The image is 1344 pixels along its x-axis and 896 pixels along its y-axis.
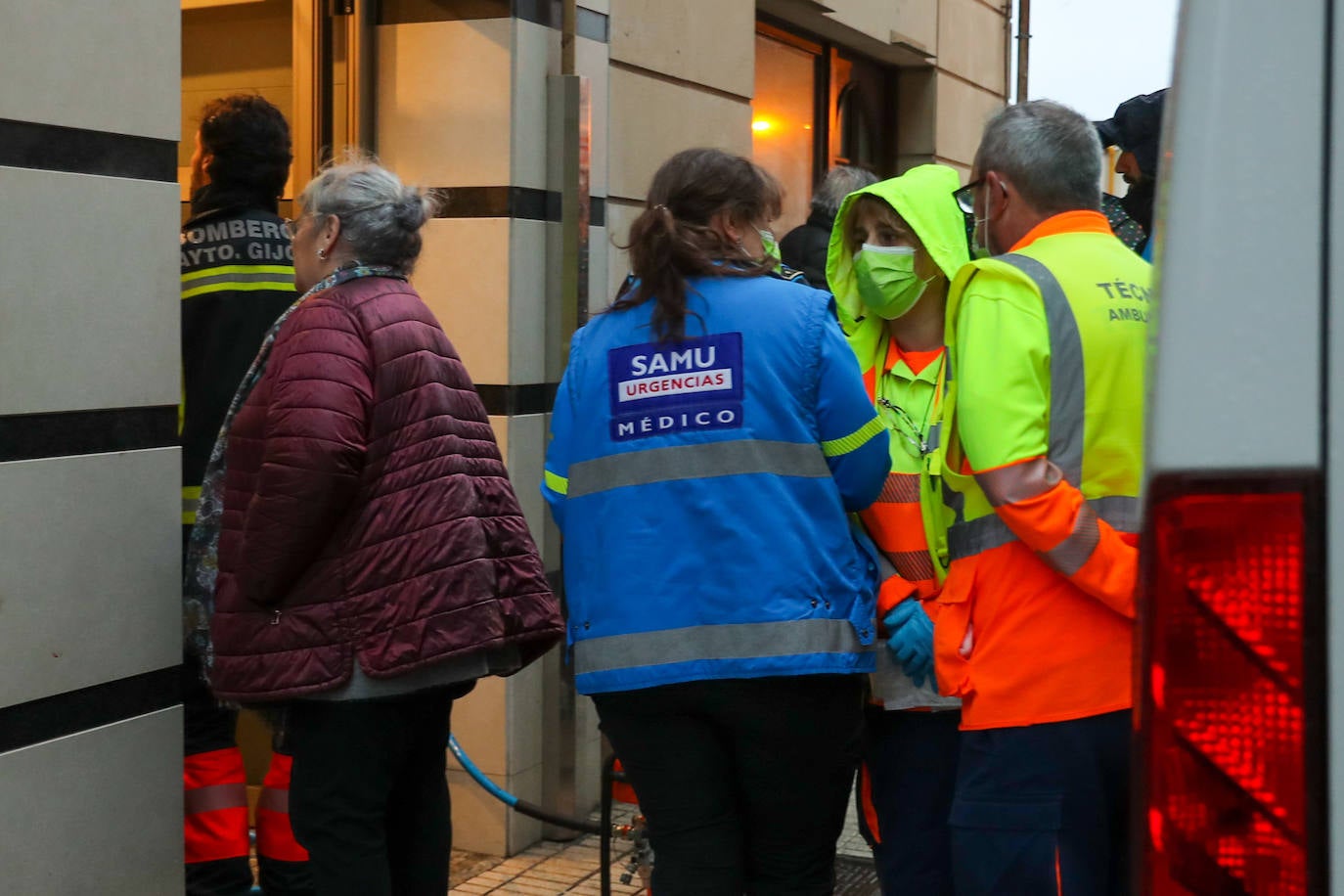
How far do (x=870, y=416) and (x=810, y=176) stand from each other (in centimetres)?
624

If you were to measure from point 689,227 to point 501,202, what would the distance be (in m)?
2.17

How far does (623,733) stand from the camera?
315cm

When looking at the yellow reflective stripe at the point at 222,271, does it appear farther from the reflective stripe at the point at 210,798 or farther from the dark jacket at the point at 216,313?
the reflective stripe at the point at 210,798

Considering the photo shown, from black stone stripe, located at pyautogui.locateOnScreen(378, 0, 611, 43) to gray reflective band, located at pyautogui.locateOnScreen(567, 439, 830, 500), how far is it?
2555mm

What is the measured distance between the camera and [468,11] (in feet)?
17.2

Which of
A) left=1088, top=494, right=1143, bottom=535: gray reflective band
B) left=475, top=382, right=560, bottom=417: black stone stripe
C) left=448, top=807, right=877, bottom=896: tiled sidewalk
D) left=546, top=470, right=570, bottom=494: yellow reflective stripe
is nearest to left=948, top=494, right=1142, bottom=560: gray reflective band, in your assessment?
left=1088, top=494, right=1143, bottom=535: gray reflective band

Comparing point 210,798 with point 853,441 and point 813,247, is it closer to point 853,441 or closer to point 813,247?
point 853,441

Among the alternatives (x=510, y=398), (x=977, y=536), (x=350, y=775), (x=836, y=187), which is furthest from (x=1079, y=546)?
(x=836, y=187)

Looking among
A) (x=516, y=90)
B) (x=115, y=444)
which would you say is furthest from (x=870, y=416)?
(x=516, y=90)

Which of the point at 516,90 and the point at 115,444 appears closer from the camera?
the point at 115,444

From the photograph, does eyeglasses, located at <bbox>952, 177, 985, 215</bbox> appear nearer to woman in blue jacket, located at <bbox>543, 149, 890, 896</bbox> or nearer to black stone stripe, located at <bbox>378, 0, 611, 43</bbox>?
woman in blue jacket, located at <bbox>543, 149, 890, 896</bbox>

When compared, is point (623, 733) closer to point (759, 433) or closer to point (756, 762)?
point (756, 762)

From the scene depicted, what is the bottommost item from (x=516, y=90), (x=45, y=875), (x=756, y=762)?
(x=45, y=875)

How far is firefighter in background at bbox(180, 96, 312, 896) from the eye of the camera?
4164 mm
